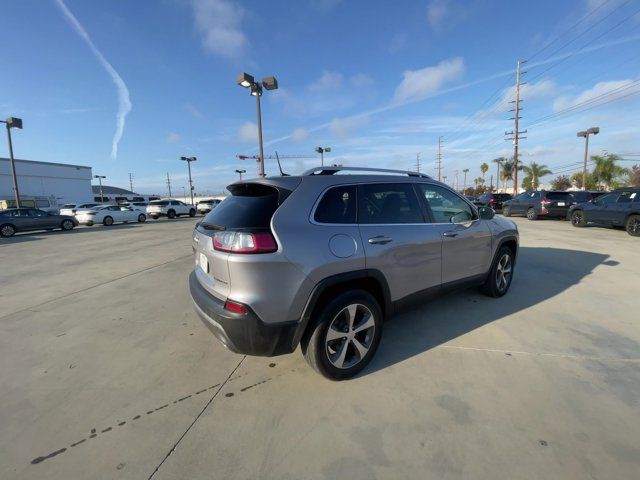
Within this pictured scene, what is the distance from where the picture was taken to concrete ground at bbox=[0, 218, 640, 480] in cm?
190

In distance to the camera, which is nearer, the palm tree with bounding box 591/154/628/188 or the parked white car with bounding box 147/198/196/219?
the parked white car with bounding box 147/198/196/219

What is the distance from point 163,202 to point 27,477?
96.1 feet

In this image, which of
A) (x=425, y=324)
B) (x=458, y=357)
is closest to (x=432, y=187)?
(x=425, y=324)

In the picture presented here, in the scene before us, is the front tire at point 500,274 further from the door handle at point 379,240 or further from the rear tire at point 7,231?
the rear tire at point 7,231

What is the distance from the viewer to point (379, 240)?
9.10ft

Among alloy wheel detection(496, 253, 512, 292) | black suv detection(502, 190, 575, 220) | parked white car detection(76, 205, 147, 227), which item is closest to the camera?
alloy wheel detection(496, 253, 512, 292)

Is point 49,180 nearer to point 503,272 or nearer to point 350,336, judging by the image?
point 350,336

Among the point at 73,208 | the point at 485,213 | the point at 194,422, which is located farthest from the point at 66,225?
the point at 485,213

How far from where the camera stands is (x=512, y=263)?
4.71 metres

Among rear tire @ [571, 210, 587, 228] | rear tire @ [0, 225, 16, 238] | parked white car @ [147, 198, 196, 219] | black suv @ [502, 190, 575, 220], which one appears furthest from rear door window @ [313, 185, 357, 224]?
parked white car @ [147, 198, 196, 219]

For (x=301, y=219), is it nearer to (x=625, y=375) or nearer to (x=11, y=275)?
(x=625, y=375)

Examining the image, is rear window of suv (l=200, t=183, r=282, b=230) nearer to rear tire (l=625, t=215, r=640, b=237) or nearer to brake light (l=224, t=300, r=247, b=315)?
brake light (l=224, t=300, r=247, b=315)

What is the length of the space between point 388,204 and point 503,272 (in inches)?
102

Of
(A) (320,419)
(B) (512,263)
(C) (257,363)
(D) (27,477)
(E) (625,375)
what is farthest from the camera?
(B) (512,263)
